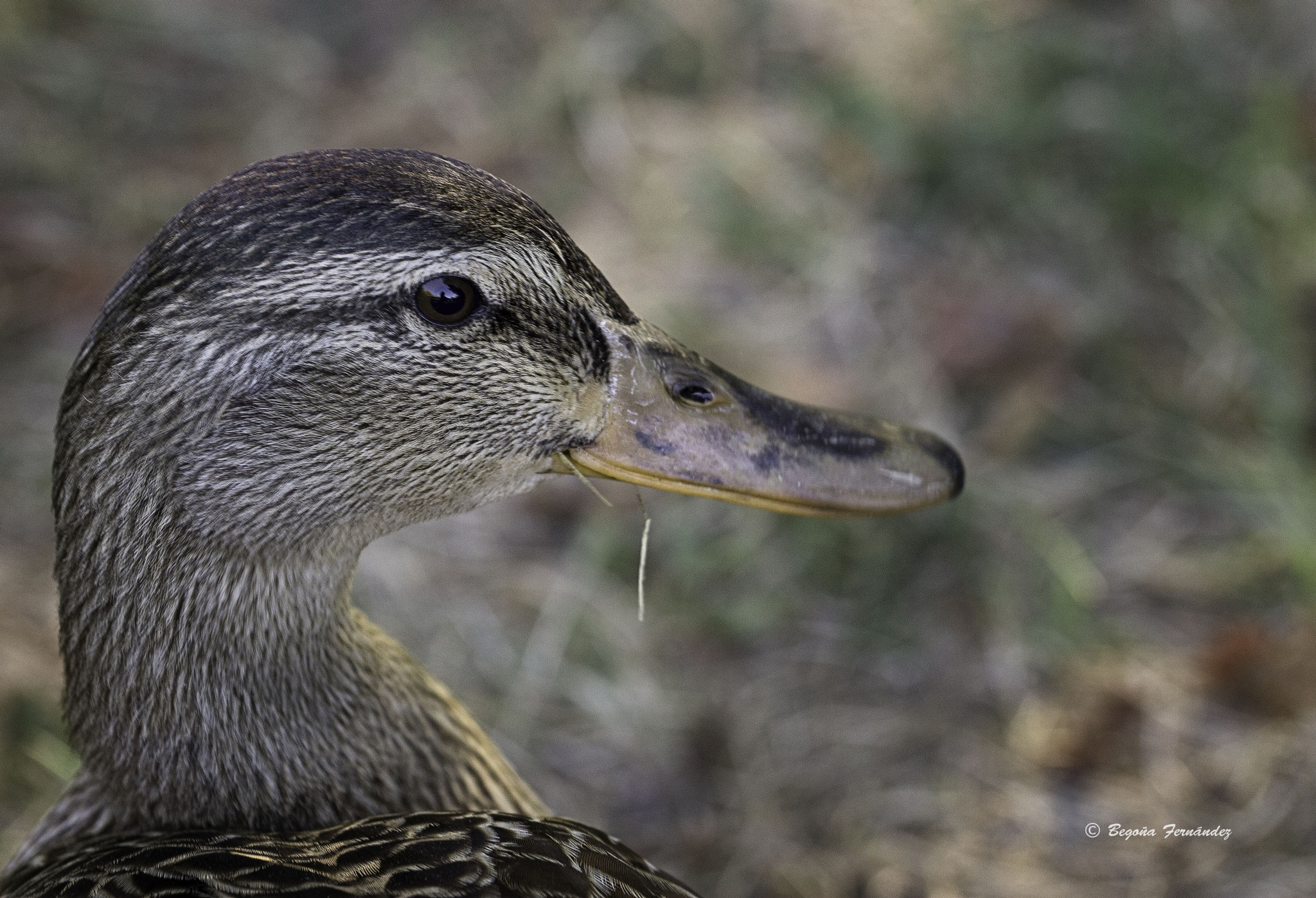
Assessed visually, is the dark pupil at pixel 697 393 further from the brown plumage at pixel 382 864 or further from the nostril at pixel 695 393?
the brown plumage at pixel 382 864

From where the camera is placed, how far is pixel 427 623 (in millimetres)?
2867

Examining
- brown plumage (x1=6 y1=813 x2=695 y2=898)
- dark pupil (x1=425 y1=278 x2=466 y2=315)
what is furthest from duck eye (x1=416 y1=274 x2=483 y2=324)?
brown plumage (x1=6 y1=813 x2=695 y2=898)

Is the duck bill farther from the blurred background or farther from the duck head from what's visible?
the blurred background

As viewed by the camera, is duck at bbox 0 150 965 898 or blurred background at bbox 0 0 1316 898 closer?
duck at bbox 0 150 965 898

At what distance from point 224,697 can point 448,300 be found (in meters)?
0.57

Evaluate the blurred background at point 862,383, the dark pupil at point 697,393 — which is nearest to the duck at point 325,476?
the dark pupil at point 697,393

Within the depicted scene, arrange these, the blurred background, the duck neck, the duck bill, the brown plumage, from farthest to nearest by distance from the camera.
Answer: the blurred background < the duck bill < the duck neck < the brown plumage

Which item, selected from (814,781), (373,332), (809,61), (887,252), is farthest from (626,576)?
(809,61)

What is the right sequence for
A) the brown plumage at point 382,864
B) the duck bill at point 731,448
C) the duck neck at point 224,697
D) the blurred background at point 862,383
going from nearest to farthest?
1. the brown plumage at point 382,864
2. the duck neck at point 224,697
3. the duck bill at point 731,448
4. the blurred background at point 862,383

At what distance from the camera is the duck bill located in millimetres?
1584

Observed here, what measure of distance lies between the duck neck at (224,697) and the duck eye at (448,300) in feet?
1.12

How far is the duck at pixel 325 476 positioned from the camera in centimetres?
137

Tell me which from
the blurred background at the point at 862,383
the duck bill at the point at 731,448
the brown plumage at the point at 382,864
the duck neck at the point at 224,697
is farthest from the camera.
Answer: the blurred background at the point at 862,383

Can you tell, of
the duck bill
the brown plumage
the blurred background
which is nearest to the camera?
the brown plumage
